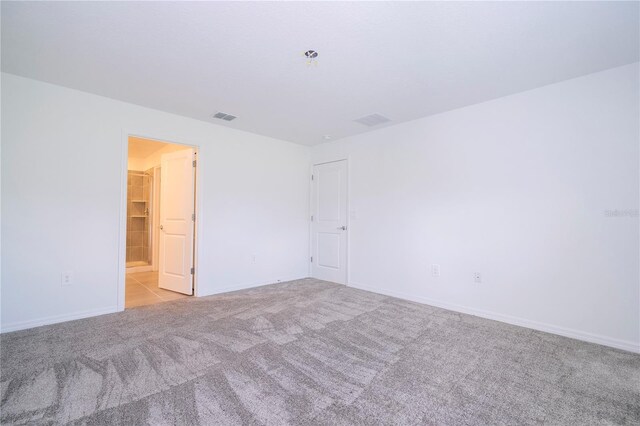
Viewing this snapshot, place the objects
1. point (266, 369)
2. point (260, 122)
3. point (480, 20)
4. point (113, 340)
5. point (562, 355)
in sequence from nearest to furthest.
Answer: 1. point (480, 20)
2. point (266, 369)
3. point (562, 355)
4. point (113, 340)
5. point (260, 122)

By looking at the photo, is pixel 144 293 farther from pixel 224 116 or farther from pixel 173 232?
pixel 224 116

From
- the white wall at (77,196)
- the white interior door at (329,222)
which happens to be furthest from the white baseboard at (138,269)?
the white interior door at (329,222)

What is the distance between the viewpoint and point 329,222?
496 centimetres

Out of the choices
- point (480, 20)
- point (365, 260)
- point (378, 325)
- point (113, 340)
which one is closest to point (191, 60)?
point (480, 20)

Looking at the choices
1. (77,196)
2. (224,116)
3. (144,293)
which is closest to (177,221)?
(144,293)

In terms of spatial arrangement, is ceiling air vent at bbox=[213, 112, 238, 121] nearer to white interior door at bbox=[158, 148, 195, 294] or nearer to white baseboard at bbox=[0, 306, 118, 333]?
white interior door at bbox=[158, 148, 195, 294]

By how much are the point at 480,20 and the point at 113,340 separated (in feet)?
12.7

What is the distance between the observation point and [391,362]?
216 centimetres

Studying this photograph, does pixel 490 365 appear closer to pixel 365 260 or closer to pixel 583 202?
pixel 583 202

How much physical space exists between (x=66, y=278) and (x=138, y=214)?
378 centimetres

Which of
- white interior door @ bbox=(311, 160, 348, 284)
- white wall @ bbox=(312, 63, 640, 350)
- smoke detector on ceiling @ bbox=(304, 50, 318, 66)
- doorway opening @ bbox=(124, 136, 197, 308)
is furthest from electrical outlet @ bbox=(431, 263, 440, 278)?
doorway opening @ bbox=(124, 136, 197, 308)

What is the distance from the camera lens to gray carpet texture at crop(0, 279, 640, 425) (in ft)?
5.22

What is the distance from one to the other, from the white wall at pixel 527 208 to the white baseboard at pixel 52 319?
3495 mm

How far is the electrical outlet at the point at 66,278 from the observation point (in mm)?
2914
